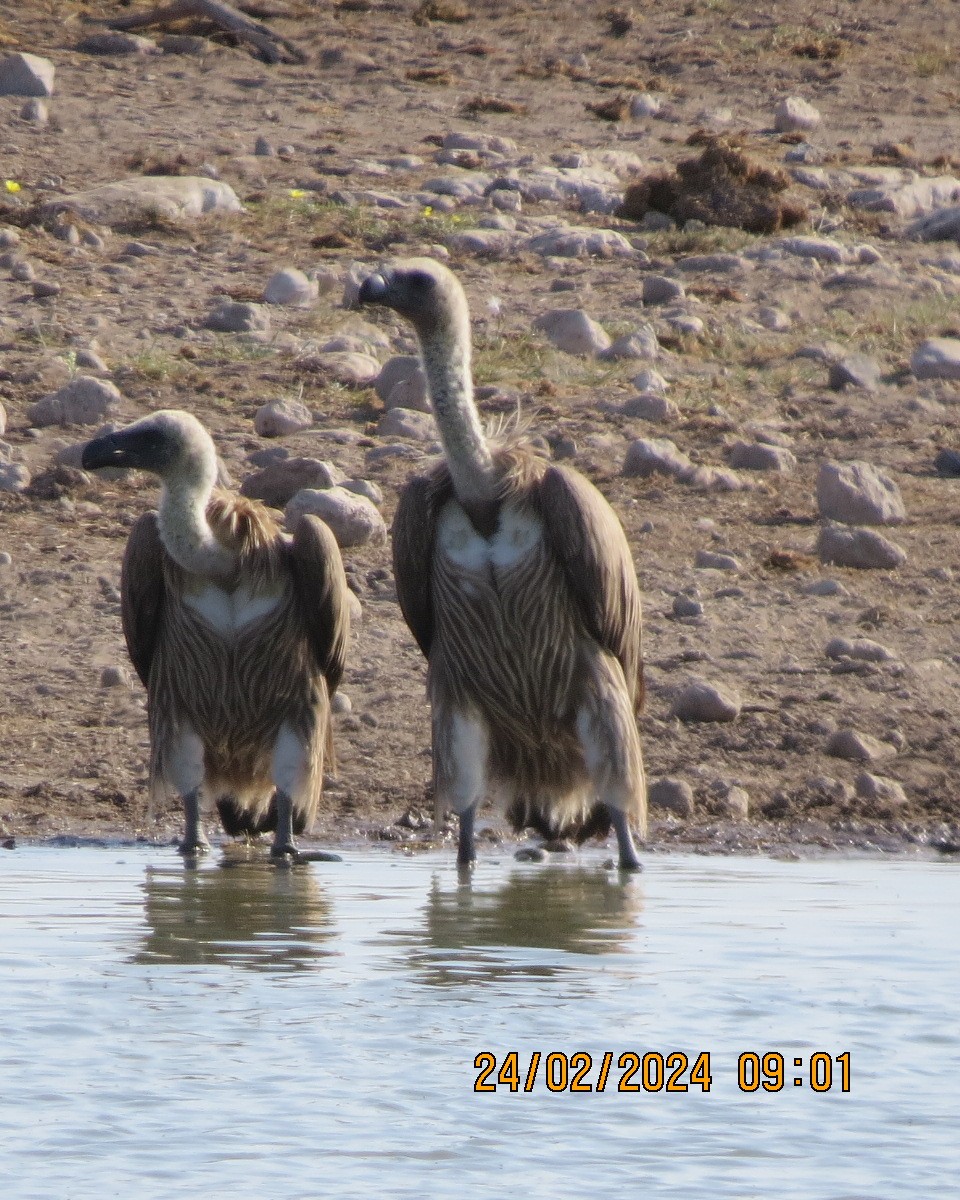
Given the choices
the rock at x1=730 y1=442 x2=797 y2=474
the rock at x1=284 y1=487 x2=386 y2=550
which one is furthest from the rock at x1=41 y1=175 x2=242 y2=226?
the rock at x1=284 y1=487 x2=386 y2=550

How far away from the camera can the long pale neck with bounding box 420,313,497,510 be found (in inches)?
299

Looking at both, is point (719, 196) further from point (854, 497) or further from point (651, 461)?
point (854, 497)

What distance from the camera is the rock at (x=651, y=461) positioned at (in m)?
11.3

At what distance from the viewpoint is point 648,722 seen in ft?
29.4

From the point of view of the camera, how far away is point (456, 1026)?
5.34 metres

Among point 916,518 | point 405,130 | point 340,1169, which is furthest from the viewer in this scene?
point 405,130

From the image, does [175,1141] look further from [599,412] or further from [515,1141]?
[599,412]

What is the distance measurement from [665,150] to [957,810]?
1094cm

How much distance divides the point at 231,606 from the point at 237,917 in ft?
4.95

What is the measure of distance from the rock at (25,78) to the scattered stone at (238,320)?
5.41 meters

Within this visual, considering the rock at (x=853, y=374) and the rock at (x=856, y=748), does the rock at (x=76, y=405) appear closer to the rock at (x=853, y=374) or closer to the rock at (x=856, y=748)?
the rock at (x=853, y=374)

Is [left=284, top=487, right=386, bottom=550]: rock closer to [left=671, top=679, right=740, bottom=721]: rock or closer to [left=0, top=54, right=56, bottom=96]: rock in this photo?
[left=671, top=679, right=740, bottom=721]: rock

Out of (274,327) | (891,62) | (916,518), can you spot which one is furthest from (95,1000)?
(891,62)

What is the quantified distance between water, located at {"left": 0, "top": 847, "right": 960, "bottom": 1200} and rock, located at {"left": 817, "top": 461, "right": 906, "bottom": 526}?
3491mm
